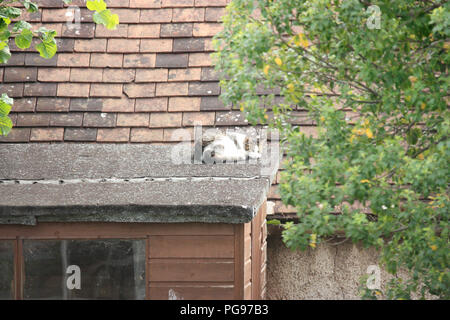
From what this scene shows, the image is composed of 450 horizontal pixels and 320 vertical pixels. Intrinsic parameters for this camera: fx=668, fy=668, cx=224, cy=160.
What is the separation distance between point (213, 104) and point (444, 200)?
2.66 m

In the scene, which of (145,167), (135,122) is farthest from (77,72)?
(145,167)

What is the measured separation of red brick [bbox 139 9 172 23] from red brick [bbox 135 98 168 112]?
2.96 ft

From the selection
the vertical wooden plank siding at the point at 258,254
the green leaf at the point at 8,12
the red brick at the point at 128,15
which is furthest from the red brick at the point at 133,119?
the green leaf at the point at 8,12

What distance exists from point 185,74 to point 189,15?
68 cm

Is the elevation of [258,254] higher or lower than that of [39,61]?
lower

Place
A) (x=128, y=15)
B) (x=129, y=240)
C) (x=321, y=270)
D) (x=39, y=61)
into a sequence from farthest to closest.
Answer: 1. (x=128, y=15)
2. (x=39, y=61)
3. (x=321, y=270)
4. (x=129, y=240)

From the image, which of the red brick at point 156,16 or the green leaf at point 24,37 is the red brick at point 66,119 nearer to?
the red brick at point 156,16

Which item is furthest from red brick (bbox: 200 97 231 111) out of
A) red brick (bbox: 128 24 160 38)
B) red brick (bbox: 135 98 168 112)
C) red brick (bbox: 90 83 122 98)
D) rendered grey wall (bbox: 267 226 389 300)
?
rendered grey wall (bbox: 267 226 389 300)

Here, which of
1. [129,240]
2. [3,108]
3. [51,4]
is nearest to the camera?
[129,240]

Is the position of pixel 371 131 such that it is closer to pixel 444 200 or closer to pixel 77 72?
pixel 444 200

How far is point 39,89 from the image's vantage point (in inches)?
253

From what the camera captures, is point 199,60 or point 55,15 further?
point 55,15

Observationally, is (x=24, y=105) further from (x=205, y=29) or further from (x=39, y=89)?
(x=205, y=29)

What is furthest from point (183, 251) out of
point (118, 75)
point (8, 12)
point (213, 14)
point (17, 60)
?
point (17, 60)
